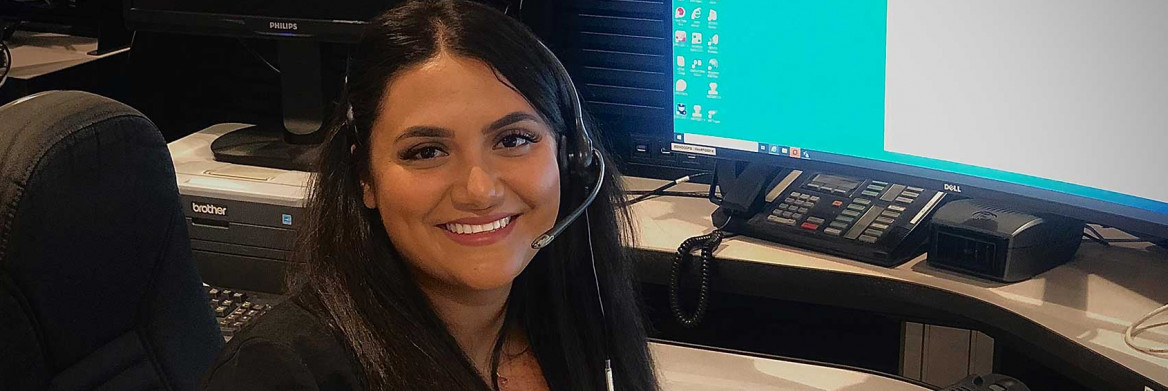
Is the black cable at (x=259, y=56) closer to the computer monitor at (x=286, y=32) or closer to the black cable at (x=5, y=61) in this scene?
the computer monitor at (x=286, y=32)

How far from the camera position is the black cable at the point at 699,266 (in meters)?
1.56

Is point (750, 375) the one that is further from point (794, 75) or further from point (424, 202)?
point (424, 202)

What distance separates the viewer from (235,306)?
1.67 m

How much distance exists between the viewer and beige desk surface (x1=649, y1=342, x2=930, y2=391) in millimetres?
1431

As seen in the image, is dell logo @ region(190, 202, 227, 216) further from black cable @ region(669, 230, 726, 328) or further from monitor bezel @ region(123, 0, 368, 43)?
black cable @ region(669, 230, 726, 328)

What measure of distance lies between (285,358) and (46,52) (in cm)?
153

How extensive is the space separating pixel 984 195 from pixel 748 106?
32cm

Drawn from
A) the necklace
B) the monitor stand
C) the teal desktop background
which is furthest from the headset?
the monitor stand

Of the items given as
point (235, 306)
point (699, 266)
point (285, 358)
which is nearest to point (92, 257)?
point (285, 358)

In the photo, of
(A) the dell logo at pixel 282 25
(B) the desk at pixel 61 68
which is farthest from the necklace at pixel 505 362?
(B) the desk at pixel 61 68

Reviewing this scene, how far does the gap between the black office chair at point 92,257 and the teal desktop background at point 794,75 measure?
716 millimetres

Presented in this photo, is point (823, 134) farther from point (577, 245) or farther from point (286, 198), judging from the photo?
point (286, 198)

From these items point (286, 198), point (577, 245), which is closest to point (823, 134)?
point (577, 245)

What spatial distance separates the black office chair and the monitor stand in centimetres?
75
